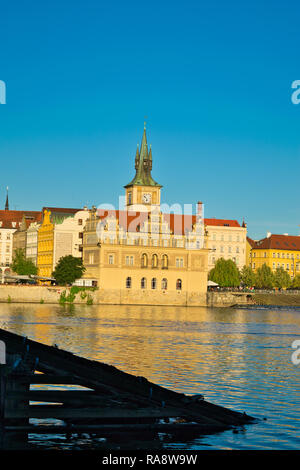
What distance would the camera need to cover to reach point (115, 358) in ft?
Result: 117

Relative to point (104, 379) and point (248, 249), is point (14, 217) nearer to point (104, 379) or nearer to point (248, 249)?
point (248, 249)

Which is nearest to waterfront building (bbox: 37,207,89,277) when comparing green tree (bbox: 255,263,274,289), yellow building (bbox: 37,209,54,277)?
yellow building (bbox: 37,209,54,277)

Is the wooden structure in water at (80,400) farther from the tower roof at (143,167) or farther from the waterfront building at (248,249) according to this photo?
the waterfront building at (248,249)

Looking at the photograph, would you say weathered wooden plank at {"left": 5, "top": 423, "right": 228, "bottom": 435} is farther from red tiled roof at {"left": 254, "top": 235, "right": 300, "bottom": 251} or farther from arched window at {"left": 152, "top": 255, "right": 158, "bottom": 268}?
red tiled roof at {"left": 254, "top": 235, "right": 300, "bottom": 251}

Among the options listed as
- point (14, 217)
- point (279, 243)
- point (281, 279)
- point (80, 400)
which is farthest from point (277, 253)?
point (80, 400)

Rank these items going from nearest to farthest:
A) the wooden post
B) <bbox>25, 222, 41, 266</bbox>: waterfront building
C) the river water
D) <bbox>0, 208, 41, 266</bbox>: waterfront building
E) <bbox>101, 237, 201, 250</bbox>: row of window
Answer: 1. the wooden post
2. the river water
3. <bbox>101, 237, 201, 250</bbox>: row of window
4. <bbox>25, 222, 41, 266</bbox>: waterfront building
5. <bbox>0, 208, 41, 266</bbox>: waterfront building

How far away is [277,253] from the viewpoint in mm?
158750

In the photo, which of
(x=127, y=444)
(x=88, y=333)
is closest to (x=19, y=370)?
(x=127, y=444)

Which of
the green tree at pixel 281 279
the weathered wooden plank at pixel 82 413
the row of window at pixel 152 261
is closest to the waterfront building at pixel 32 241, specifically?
the row of window at pixel 152 261

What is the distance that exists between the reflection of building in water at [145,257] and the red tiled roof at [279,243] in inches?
1492

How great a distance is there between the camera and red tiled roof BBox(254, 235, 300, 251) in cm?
15888

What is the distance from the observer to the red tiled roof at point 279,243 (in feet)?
521

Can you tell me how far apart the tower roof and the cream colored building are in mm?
17203
